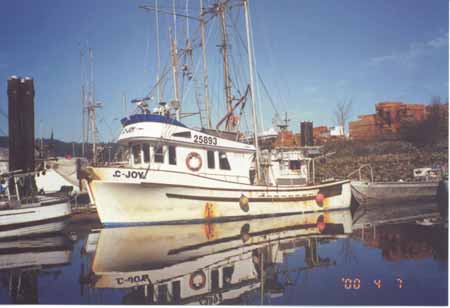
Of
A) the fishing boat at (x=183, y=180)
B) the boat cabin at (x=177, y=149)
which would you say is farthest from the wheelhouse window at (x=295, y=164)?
the boat cabin at (x=177, y=149)

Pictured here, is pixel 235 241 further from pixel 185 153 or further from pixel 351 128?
pixel 351 128

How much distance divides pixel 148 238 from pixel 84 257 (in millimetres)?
1574

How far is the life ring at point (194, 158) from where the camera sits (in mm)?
10555

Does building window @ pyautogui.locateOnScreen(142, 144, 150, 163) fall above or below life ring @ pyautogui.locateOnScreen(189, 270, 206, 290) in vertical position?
above

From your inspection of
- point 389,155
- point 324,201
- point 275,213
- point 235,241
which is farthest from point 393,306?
point 389,155

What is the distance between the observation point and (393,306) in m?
5.08

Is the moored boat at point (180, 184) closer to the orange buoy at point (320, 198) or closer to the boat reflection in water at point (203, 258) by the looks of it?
the orange buoy at point (320, 198)

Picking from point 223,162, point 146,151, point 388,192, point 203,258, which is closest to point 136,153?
point 146,151

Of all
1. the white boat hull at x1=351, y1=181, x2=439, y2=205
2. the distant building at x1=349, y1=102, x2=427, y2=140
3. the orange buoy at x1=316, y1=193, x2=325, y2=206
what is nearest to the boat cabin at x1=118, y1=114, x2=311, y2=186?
the orange buoy at x1=316, y1=193, x2=325, y2=206

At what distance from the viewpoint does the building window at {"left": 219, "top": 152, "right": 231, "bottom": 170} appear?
441 inches

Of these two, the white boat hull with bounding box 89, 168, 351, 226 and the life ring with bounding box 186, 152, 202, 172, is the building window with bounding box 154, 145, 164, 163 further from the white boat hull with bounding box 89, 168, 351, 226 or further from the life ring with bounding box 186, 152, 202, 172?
the white boat hull with bounding box 89, 168, 351, 226

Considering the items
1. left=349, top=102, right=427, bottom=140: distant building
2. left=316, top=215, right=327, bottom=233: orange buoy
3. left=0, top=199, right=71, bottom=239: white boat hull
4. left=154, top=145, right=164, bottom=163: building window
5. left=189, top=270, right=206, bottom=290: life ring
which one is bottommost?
left=189, top=270, right=206, bottom=290: life ring

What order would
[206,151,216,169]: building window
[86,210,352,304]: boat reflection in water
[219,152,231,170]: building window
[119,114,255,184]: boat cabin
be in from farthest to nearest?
[219,152,231,170]: building window
[206,151,216,169]: building window
[119,114,255,184]: boat cabin
[86,210,352,304]: boat reflection in water

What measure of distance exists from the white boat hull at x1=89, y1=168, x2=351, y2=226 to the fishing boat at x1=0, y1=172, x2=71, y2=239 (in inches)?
87.9
